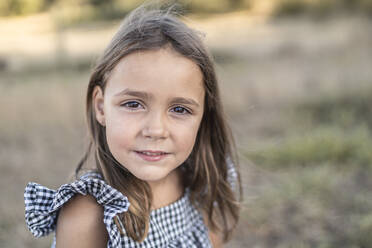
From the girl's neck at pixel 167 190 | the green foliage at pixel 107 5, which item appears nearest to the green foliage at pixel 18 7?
the green foliage at pixel 107 5

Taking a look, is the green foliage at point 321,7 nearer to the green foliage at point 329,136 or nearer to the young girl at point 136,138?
the green foliage at point 329,136

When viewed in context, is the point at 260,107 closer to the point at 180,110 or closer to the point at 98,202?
the point at 180,110

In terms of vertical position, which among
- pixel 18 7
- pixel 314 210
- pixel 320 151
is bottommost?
pixel 314 210

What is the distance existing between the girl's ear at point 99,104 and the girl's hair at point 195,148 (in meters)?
0.02

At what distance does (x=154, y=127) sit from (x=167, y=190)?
1.32 ft

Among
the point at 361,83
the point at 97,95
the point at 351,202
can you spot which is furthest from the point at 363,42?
the point at 97,95

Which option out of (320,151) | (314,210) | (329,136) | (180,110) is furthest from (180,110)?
(329,136)

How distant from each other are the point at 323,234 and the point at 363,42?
452 centimetres

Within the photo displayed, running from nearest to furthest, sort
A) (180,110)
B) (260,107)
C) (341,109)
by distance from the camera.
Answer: (180,110) → (341,109) → (260,107)

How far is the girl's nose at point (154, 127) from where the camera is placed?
134 cm

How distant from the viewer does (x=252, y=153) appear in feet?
11.8

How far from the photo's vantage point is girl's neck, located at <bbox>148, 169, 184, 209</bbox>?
5.24 feet

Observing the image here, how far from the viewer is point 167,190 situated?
1.66m

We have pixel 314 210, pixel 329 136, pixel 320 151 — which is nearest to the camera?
pixel 314 210
